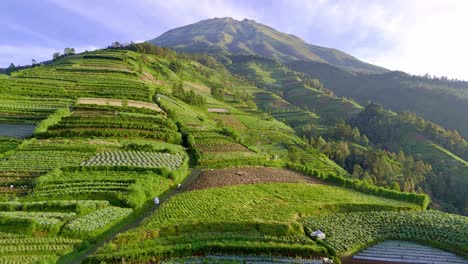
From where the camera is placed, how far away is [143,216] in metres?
35.9

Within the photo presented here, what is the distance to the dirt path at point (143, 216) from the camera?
2776 centimetres

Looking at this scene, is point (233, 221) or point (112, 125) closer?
point (233, 221)

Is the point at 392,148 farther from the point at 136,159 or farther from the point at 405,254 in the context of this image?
the point at 405,254

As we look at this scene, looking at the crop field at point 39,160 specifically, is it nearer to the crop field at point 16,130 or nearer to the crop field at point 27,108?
the crop field at point 16,130

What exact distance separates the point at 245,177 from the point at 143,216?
1786cm

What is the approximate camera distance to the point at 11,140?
183 feet

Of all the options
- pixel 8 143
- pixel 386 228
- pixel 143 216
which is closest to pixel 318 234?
pixel 386 228

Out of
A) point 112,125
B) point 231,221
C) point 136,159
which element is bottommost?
point 136,159

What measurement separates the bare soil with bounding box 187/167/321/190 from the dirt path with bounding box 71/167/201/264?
1.30 m

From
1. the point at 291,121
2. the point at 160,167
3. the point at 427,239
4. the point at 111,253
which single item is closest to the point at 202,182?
the point at 160,167

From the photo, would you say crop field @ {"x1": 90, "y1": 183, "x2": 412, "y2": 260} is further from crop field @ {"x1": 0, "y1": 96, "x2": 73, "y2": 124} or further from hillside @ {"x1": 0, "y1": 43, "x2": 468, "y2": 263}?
crop field @ {"x1": 0, "y1": 96, "x2": 73, "y2": 124}

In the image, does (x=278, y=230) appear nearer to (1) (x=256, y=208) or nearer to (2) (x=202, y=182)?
(1) (x=256, y=208)

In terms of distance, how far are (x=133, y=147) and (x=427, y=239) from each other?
4280 centimetres

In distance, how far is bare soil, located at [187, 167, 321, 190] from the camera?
46.3 meters
